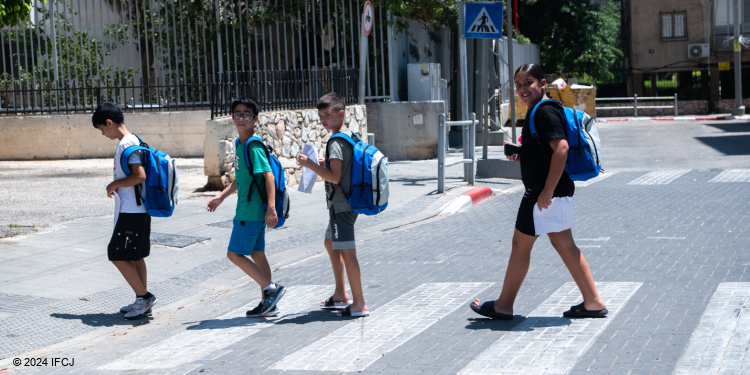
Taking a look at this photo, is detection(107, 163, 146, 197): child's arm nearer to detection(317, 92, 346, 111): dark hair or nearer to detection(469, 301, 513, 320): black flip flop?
detection(317, 92, 346, 111): dark hair

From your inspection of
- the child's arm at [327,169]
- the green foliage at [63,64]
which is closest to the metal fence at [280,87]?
the green foliage at [63,64]

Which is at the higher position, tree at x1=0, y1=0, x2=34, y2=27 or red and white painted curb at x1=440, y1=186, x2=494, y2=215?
tree at x1=0, y1=0, x2=34, y2=27

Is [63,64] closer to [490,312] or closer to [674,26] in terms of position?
[490,312]

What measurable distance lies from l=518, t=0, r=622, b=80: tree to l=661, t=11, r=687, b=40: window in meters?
3.13

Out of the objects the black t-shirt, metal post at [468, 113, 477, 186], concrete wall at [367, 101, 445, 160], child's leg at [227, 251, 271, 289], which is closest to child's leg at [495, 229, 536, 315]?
the black t-shirt

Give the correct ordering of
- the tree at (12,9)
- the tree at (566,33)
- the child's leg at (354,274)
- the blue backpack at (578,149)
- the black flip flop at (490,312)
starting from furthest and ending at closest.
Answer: the tree at (566,33)
the tree at (12,9)
the child's leg at (354,274)
the black flip flop at (490,312)
the blue backpack at (578,149)

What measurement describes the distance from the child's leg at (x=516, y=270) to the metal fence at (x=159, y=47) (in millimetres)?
12586

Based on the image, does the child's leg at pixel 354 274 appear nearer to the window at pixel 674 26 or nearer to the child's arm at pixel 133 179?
the child's arm at pixel 133 179

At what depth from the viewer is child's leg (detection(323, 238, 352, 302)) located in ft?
21.7

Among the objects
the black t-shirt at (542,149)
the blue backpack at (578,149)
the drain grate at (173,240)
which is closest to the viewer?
the black t-shirt at (542,149)

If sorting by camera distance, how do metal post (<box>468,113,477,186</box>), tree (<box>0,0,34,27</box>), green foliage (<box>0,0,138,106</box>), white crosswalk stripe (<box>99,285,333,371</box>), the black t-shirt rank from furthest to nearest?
green foliage (<box>0,0,138,106</box>) < metal post (<box>468,113,477,186</box>) < tree (<box>0,0,34,27</box>) < the black t-shirt < white crosswalk stripe (<box>99,285,333,371</box>)

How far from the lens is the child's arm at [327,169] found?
6145 mm

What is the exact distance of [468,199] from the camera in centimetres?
1318

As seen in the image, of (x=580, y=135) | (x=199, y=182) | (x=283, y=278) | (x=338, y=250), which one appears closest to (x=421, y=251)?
(x=283, y=278)
